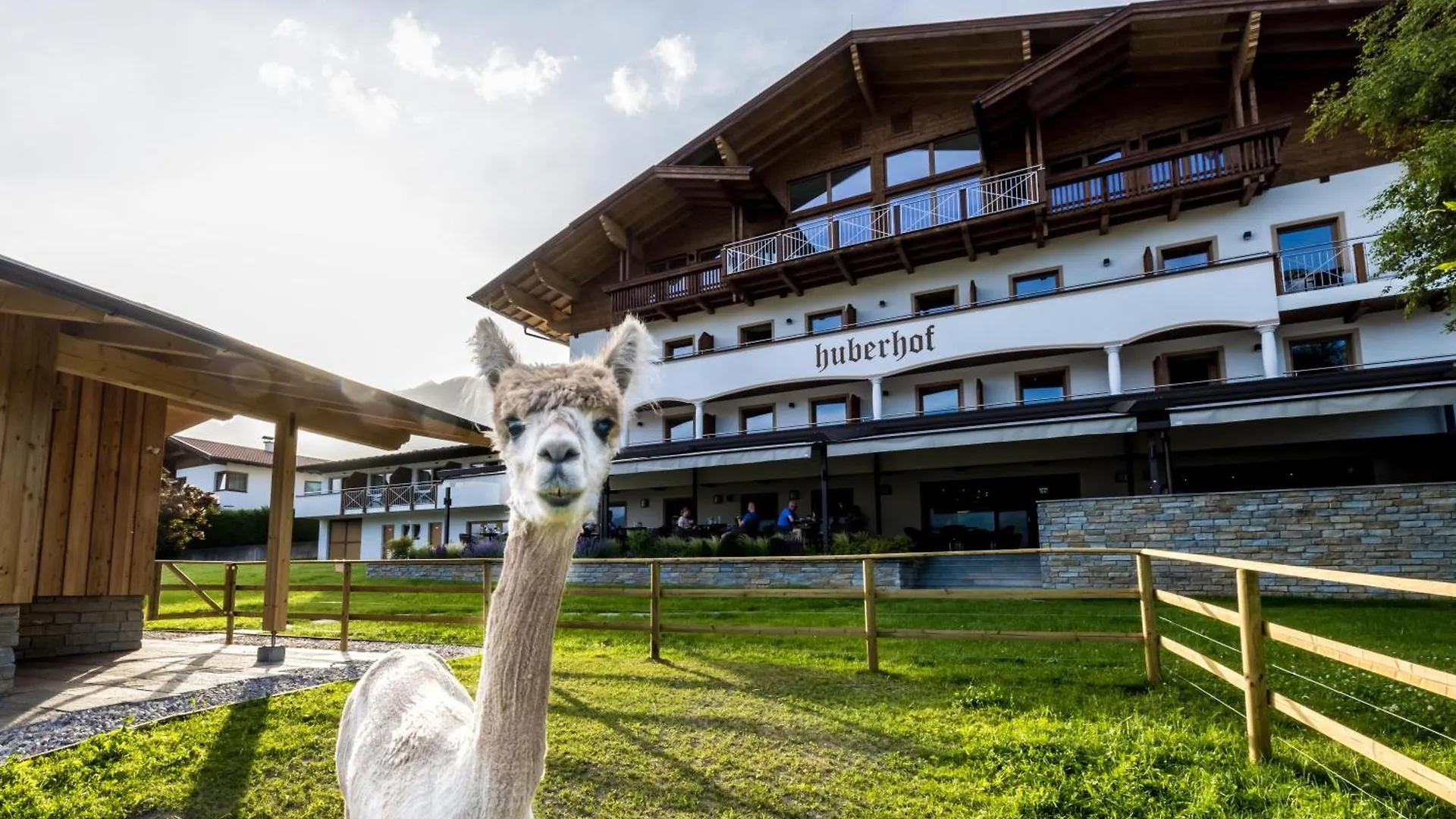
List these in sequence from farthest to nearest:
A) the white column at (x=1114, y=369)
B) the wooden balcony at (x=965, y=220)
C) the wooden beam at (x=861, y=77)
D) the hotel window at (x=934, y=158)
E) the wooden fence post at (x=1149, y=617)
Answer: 1. the hotel window at (x=934, y=158)
2. the wooden beam at (x=861, y=77)
3. the wooden balcony at (x=965, y=220)
4. the white column at (x=1114, y=369)
5. the wooden fence post at (x=1149, y=617)

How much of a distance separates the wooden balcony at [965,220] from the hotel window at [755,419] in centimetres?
356

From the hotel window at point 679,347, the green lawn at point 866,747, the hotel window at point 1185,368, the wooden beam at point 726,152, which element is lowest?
the green lawn at point 866,747

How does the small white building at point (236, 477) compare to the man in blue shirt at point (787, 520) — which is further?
the small white building at point (236, 477)

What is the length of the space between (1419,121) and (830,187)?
1505cm

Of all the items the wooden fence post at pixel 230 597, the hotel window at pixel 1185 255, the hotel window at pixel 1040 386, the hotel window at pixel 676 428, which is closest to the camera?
the wooden fence post at pixel 230 597

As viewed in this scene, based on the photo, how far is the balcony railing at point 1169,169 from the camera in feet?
49.9

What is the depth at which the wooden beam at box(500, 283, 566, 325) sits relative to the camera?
25297 mm

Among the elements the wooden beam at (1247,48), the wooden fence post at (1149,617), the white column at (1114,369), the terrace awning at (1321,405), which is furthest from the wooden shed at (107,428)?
the wooden beam at (1247,48)

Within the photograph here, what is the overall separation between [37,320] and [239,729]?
12.7ft

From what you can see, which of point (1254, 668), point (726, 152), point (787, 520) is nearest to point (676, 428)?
point (787, 520)

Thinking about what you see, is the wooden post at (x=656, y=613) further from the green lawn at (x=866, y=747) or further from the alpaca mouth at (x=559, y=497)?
the alpaca mouth at (x=559, y=497)

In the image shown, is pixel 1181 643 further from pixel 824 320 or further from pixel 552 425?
pixel 824 320

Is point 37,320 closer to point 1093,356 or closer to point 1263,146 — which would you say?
point 1093,356

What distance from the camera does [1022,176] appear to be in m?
18.2
